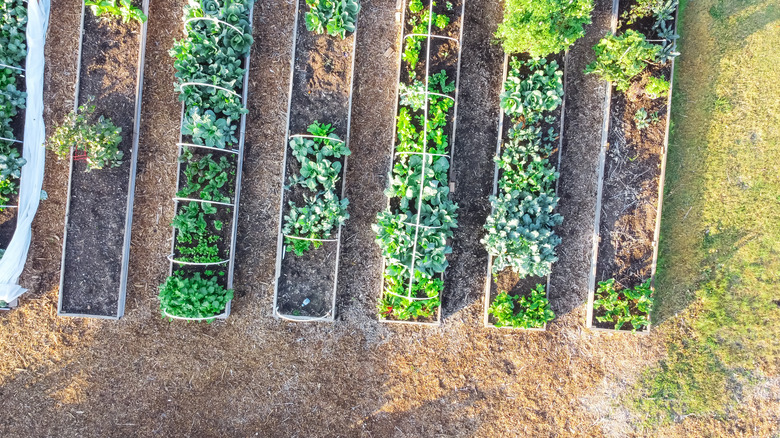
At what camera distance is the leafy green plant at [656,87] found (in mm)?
5469

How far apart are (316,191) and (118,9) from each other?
10.9 ft

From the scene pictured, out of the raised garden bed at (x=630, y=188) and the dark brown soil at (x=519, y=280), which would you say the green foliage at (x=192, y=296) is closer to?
the dark brown soil at (x=519, y=280)

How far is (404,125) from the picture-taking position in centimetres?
→ 552

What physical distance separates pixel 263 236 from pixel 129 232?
5.61 ft

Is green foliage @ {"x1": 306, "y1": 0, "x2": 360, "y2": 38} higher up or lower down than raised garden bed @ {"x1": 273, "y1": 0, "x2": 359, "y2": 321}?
higher up

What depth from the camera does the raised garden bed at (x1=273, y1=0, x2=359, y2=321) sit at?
5520mm

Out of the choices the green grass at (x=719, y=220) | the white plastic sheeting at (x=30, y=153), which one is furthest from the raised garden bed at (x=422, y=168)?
the white plastic sheeting at (x=30, y=153)

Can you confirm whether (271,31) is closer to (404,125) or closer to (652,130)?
(404,125)

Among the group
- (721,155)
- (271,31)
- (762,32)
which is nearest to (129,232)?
(271,31)

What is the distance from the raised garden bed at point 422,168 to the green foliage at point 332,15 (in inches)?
27.6

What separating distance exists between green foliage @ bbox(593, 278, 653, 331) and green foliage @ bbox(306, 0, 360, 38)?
15.6ft

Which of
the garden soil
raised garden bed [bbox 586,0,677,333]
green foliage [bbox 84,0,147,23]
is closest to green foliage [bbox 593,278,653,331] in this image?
raised garden bed [bbox 586,0,677,333]

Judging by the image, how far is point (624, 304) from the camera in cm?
570

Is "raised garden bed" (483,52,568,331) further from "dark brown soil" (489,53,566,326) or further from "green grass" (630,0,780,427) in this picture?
"green grass" (630,0,780,427)
